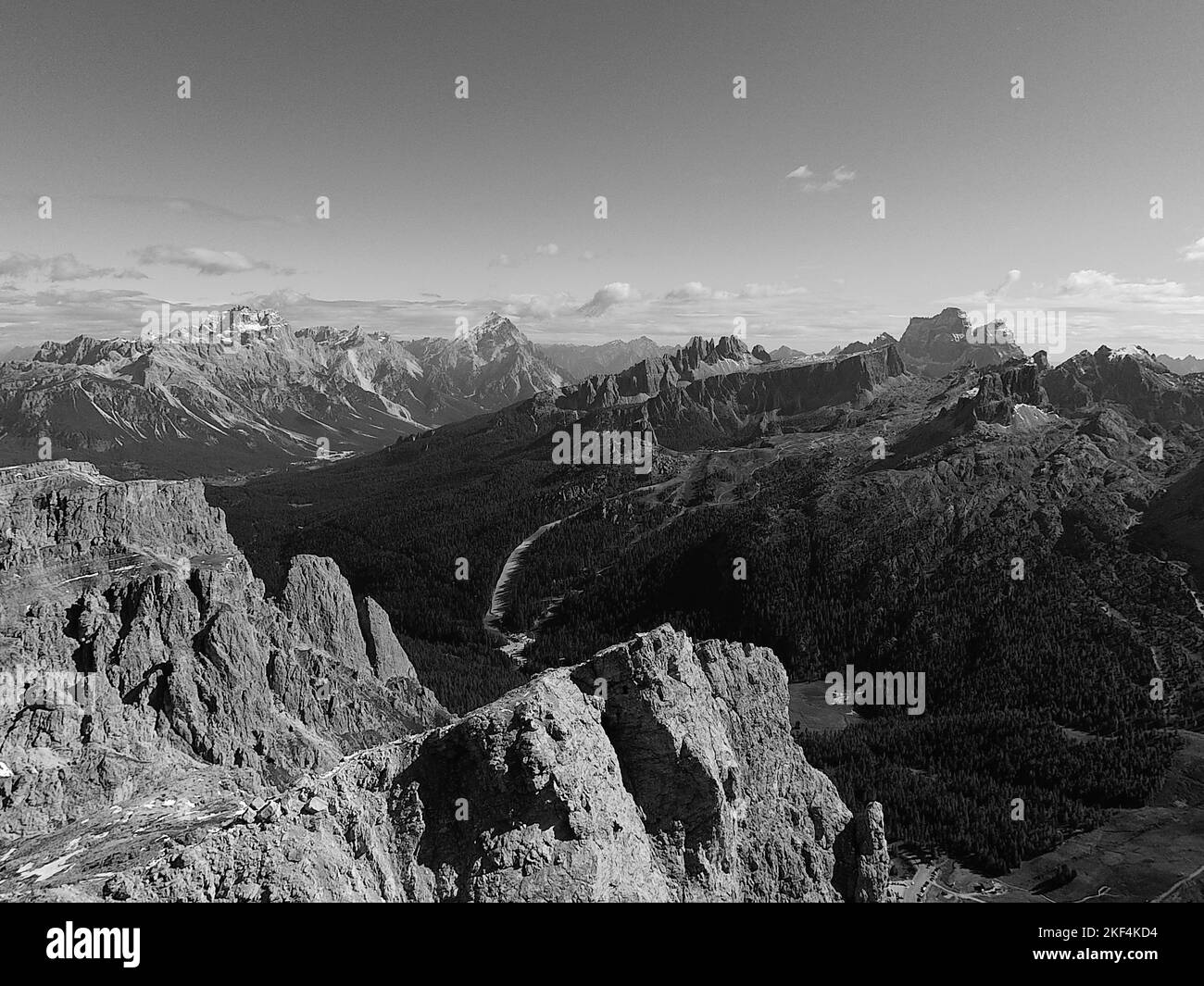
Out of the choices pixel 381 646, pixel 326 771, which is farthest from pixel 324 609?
pixel 326 771

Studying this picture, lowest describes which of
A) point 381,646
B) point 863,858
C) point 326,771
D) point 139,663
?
point 381,646

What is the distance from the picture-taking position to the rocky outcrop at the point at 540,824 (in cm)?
2456

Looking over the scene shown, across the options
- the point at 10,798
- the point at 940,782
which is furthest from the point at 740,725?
the point at 940,782

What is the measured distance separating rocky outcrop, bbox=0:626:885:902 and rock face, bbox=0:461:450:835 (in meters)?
9.39

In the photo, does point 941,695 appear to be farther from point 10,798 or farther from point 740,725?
point 10,798

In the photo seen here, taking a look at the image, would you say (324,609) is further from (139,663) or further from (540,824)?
(540,824)

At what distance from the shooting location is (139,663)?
61.1 meters

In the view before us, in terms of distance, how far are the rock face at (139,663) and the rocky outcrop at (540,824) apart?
9.39 metres

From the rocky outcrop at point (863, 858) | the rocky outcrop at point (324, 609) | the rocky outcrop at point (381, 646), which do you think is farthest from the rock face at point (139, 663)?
the rocky outcrop at point (863, 858)

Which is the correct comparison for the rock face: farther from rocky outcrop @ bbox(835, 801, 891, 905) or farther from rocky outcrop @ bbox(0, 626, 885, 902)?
rocky outcrop @ bbox(835, 801, 891, 905)

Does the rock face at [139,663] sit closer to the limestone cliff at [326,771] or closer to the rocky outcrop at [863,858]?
the limestone cliff at [326,771]

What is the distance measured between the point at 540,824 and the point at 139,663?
49.8 meters
